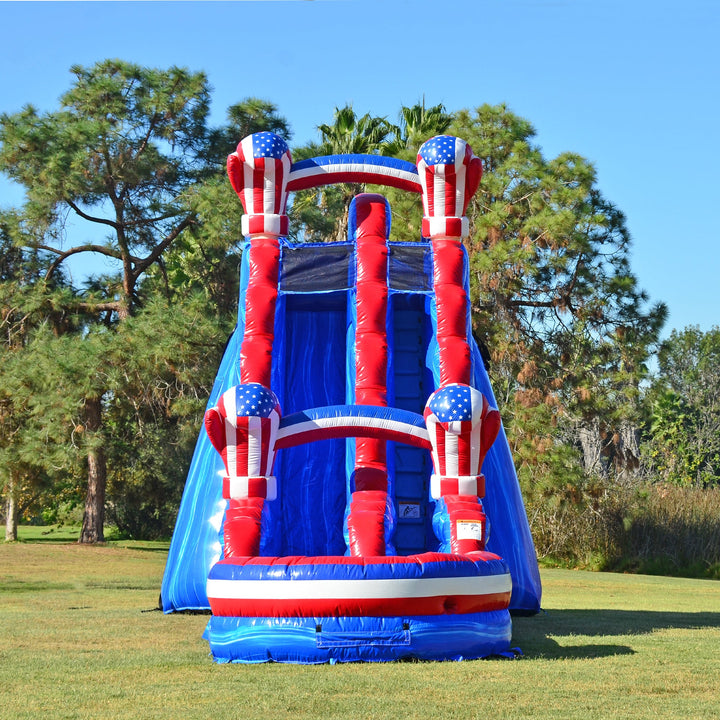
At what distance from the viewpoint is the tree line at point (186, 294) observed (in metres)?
21.0

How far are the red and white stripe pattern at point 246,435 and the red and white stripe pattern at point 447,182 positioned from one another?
8.73 ft

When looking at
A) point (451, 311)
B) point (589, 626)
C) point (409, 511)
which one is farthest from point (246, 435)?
point (589, 626)

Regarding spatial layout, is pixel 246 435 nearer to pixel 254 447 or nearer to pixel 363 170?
pixel 254 447

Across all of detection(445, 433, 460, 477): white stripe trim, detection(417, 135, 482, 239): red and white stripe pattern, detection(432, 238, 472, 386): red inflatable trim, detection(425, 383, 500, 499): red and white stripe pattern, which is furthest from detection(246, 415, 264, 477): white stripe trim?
detection(417, 135, 482, 239): red and white stripe pattern

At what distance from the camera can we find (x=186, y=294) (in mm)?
23188

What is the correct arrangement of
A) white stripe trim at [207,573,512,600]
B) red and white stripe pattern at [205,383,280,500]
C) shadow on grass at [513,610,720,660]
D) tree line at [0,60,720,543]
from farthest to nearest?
tree line at [0,60,720,543] < red and white stripe pattern at [205,383,280,500] < shadow on grass at [513,610,720,660] < white stripe trim at [207,573,512,600]

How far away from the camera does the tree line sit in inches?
828

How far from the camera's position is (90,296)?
23.4 m

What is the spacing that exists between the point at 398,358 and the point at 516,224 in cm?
1254

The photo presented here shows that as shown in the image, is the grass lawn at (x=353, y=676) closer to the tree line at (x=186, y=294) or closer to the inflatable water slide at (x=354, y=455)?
the inflatable water slide at (x=354, y=455)

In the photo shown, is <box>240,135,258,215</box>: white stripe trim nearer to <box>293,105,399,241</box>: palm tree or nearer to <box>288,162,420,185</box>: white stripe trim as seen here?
<box>288,162,420,185</box>: white stripe trim

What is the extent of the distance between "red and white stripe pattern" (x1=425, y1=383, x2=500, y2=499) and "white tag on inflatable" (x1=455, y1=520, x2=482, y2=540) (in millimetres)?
281

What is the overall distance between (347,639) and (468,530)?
5.24ft

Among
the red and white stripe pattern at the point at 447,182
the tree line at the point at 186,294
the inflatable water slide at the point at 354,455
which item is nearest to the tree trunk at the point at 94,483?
the tree line at the point at 186,294
